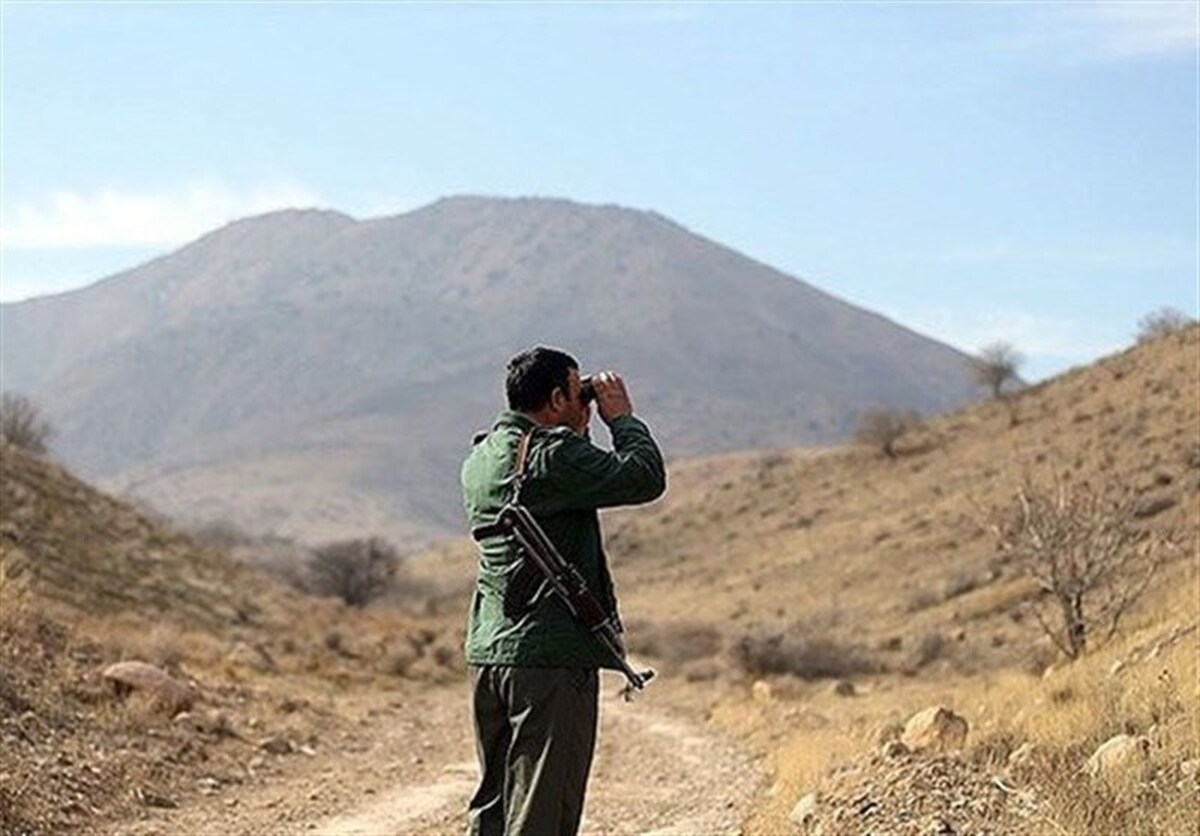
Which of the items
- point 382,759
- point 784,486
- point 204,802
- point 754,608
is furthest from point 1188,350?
point 204,802

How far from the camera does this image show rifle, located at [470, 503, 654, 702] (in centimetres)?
593

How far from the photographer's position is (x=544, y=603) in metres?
5.95

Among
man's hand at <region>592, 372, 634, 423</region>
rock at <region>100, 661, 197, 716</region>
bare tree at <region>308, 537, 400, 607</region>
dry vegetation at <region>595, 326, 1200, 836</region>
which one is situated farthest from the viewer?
bare tree at <region>308, 537, 400, 607</region>

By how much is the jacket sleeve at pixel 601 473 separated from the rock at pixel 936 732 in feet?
21.1

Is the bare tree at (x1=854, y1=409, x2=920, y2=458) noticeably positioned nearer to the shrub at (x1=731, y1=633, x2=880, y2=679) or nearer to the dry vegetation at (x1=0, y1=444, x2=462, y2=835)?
the dry vegetation at (x1=0, y1=444, x2=462, y2=835)

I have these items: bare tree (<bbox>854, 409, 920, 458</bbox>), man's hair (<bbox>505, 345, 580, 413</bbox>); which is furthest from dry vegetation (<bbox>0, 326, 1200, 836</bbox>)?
man's hair (<bbox>505, 345, 580, 413</bbox>)

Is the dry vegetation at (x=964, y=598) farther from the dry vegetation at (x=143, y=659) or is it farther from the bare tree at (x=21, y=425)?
the bare tree at (x=21, y=425)

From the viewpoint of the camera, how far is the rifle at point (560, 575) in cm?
593

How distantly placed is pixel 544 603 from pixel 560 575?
0.12 m

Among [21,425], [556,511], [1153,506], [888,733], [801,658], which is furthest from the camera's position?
[21,425]

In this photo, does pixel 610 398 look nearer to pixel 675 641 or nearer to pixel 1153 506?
pixel 1153 506

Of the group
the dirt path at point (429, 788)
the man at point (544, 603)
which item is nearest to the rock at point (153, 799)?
the dirt path at point (429, 788)

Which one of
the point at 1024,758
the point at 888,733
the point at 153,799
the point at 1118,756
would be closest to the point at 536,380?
the point at 1118,756

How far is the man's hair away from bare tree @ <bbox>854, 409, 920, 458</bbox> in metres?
59.9
